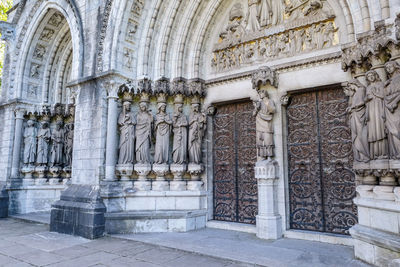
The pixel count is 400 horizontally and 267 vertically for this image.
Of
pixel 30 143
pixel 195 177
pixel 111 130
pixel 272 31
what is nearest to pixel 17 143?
pixel 30 143

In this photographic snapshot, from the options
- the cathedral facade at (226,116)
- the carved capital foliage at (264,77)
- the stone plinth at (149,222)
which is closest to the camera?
the cathedral facade at (226,116)

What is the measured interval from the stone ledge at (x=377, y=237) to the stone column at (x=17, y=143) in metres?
8.99

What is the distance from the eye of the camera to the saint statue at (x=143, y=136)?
20.9 feet

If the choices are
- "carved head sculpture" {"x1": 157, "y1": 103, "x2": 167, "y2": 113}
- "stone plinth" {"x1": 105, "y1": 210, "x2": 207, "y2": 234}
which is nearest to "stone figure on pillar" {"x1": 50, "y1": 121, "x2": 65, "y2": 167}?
"stone plinth" {"x1": 105, "y1": 210, "x2": 207, "y2": 234}

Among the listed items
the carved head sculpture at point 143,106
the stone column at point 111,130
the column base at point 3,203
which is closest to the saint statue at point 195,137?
the carved head sculpture at point 143,106

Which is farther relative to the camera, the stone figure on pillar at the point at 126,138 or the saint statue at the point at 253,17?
the saint statue at the point at 253,17

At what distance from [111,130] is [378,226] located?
5094 millimetres

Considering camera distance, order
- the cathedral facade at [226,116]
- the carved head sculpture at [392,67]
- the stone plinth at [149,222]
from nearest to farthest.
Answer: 1. the carved head sculpture at [392,67]
2. the cathedral facade at [226,116]
3. the stone plinth at [149,222]

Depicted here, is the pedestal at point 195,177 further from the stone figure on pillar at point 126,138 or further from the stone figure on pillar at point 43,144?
the stone figure on pillar at point 43,144

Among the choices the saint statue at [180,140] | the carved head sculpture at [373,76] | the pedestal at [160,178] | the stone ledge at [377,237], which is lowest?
the stone ledge at [377,237]

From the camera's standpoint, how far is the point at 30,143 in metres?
8.96

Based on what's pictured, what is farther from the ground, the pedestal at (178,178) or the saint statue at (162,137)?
the saint statue at (162,137)

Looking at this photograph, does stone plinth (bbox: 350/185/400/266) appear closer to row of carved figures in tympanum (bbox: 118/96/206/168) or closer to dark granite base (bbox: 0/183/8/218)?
row of carved figures in tympanum (bbox: 118/96/206/168)

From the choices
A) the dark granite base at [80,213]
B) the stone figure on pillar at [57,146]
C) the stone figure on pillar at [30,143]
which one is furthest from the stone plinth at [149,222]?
the stone figure on pillar at [30,143]
